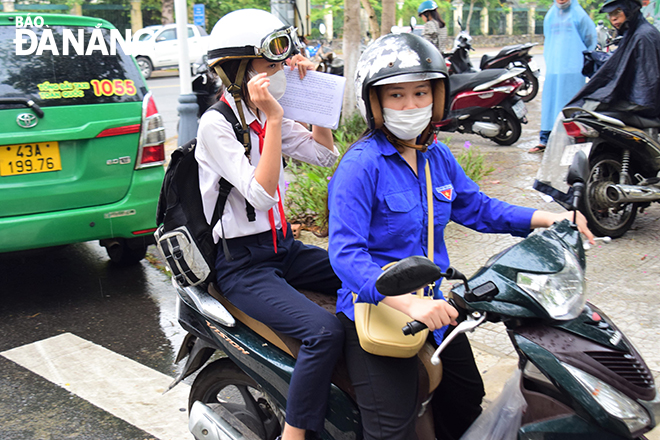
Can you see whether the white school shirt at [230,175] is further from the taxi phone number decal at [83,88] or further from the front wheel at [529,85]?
the front wheel at [529,85]

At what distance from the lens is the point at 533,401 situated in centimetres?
194

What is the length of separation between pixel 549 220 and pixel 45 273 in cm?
428

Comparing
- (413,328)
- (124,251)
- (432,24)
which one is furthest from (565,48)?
(413,328)

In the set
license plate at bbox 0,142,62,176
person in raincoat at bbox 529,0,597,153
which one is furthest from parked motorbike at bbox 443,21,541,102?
license plate at bbox 0,142,62,176

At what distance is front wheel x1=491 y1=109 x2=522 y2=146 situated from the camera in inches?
339

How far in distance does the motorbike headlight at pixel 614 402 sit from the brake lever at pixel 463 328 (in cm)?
24

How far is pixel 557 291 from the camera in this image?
174 cm

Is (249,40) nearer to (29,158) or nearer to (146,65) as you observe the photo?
(29,158)

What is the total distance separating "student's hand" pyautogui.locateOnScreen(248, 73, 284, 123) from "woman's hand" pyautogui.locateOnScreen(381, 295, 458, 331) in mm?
869

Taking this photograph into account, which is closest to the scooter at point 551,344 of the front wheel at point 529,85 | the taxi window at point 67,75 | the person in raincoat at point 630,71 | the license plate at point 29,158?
the license plate at point 29,158

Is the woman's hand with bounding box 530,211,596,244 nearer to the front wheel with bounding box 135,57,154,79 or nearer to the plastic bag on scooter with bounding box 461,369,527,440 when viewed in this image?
the plastic bag on scooter with bounding box 461,369,527,440

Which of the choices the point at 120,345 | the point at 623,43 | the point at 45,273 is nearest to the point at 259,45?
the point at 120,345

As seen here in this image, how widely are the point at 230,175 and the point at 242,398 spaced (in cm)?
98

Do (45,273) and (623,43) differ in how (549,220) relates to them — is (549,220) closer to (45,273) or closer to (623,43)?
(623,43)
